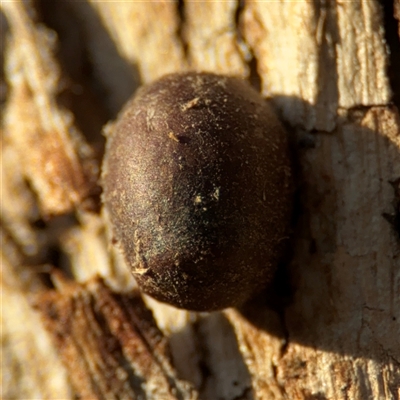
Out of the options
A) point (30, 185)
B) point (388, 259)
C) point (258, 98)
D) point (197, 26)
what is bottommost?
point (388, 259)

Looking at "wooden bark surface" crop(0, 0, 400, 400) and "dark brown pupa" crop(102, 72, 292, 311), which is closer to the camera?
"dark brown pupa" crop(102, 72, 292, 311)

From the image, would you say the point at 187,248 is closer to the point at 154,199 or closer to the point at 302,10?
the point at 154,199

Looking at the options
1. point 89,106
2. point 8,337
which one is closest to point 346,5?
point 89,106

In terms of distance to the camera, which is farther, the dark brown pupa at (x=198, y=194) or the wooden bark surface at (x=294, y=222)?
the wooden bark surface at (x=294, y=222)
